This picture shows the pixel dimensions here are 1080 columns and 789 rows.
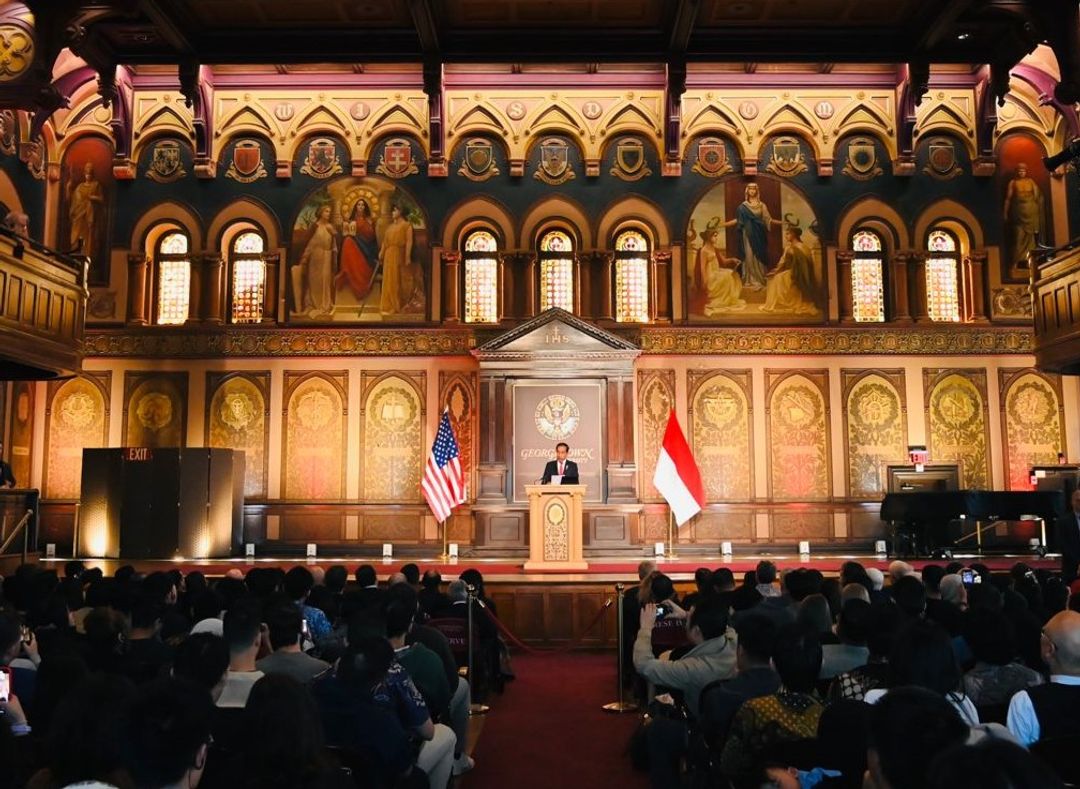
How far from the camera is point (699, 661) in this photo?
5410 millimetres

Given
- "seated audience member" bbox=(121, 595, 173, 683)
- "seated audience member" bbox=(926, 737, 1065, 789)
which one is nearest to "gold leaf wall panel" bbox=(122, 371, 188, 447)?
"seated audience member" bbox=(121, 595, 173, 683)

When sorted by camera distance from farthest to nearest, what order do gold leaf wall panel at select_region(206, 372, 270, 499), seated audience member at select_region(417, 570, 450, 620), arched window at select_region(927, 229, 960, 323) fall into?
arched window at select_region(927, 229, 960, 323) → gold leaf wall panel at select_region(206, 372, 270, 499) → seated audience member at select_region(417, 570, 450, 620)

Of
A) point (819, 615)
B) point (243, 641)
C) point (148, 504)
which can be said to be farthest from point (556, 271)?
point (243, 641)

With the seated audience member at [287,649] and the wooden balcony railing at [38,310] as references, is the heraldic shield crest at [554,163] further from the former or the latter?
the seated audience member at [287,649]

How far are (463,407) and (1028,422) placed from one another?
11257mm

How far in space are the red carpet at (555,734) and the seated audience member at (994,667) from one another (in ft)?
9.46

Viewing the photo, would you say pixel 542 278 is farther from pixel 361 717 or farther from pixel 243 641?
pixel 361 717

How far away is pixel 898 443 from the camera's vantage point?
1838 cm

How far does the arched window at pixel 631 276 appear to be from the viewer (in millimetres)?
19016

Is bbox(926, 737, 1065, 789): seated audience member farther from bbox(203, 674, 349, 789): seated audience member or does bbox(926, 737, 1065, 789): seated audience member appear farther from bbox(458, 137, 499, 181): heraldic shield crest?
bbox(458, 137, 499, 181): heraldic shield crest

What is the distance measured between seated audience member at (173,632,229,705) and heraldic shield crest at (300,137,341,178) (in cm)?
1622

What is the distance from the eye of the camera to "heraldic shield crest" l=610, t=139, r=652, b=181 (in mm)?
19109

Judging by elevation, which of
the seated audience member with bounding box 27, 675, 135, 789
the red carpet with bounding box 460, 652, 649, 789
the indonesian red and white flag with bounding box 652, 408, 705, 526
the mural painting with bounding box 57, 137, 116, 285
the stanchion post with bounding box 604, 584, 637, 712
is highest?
the mural painting with bounding box 57, 137, 116, 285

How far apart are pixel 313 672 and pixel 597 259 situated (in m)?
14.7
